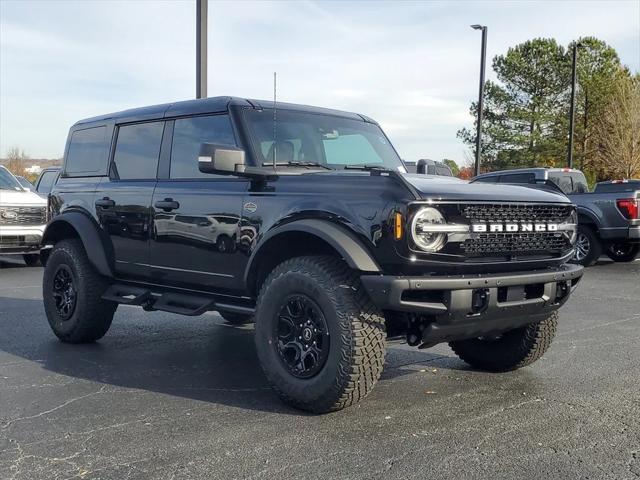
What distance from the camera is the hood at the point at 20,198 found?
1252 centimetres

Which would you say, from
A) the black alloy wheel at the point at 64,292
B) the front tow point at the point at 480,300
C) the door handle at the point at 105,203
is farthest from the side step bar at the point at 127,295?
the front tow point at the point at 480,300

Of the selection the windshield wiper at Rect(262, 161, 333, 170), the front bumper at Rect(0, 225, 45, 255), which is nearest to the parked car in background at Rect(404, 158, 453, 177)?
the windshield wiper at Rect(262, 161, 333, 170)

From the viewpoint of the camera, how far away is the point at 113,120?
253 inches

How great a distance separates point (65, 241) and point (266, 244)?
2.69 meters

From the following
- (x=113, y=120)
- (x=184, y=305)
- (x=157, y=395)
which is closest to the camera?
(x=157, y=395)

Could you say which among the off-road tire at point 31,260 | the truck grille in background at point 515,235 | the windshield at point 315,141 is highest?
the windshield at point 315,141

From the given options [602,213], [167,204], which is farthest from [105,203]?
[602,213]

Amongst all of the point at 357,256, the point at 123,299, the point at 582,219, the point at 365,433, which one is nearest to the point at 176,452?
the point at 365,433

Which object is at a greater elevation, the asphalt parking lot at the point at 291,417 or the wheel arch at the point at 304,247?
the wheel arch at the point at 304,247

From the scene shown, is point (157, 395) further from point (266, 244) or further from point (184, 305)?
point (266, 244)

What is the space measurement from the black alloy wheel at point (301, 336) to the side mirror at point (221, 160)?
3.04ft

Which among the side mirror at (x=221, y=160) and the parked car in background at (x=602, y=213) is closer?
the side mirror at (x=221, y=160)

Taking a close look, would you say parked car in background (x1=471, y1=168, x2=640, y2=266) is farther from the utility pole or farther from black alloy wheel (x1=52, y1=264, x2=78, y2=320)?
black alloy wheel (x1=52, y1=264, x2=78, y2=320)

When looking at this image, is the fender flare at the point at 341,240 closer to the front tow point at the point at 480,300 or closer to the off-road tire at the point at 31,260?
the front tow point at the point at 480,300
